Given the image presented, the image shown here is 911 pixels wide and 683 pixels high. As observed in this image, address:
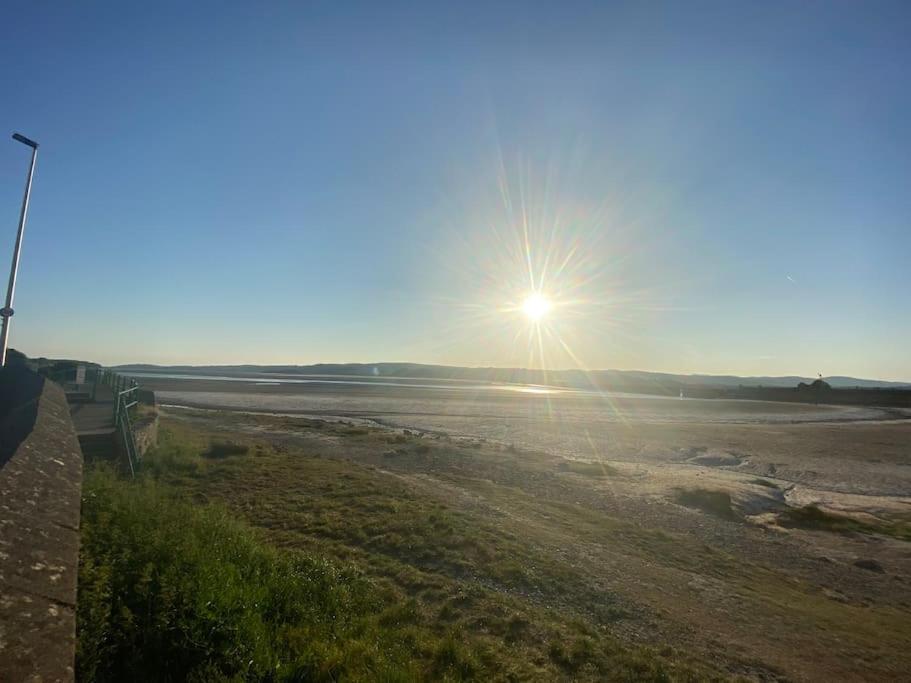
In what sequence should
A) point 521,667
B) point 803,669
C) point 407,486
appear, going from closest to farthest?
point 521,667, point 803,669, point 407,486

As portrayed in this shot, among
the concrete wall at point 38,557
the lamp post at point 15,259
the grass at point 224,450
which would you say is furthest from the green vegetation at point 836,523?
the lamp post at point 15,259

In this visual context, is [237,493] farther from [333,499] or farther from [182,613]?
[182,613]

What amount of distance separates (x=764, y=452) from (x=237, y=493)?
30.2 meters

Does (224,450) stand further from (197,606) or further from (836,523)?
(836,523)

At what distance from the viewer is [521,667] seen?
6.18 m

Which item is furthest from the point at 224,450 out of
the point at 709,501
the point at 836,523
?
the point at 836,523

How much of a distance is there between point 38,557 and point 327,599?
488cm

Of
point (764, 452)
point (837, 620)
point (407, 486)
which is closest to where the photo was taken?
point (837, 620)

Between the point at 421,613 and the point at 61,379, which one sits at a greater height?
the point at 61,379

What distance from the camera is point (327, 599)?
6926 mm

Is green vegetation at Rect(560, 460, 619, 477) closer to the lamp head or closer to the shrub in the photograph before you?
the shrub

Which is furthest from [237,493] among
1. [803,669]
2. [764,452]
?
[764,452]

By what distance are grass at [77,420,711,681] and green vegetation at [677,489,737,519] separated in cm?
875

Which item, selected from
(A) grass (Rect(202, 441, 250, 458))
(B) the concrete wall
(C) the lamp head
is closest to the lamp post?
(C) the lamp head
